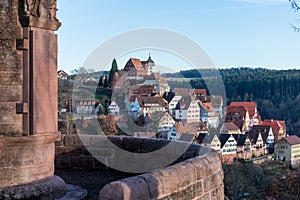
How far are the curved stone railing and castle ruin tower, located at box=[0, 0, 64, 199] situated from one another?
139 centimetres

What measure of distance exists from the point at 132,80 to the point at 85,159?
5880 mm

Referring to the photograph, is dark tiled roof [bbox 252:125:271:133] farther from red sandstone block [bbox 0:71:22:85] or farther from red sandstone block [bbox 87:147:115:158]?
red sandstone block [bbox 0:71:22:85]

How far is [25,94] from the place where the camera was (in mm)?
4492

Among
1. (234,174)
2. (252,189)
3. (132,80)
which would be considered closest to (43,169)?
(132,80)

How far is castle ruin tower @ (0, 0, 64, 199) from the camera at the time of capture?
440 cm

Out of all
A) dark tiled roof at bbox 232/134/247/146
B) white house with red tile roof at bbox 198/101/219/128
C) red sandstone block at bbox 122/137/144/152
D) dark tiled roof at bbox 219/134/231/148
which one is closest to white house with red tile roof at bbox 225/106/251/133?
dark tiled roof at bbox 232/134/247/146

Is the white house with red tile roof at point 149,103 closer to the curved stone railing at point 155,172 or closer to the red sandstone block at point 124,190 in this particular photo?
the curved stone railing at point 155,172

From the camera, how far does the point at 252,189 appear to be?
32.0 meters

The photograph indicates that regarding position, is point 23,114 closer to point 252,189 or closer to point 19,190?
point 19,190

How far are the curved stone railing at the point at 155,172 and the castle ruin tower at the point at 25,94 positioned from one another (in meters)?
1.39

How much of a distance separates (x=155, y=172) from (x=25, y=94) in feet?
5.26

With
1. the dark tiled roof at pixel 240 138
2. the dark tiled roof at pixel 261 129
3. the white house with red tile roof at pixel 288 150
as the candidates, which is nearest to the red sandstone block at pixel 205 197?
the dark tiled roof at pixel 240 138

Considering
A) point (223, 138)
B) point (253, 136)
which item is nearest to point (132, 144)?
point (223, 138)

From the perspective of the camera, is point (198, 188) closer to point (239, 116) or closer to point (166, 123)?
point (166, 123)
